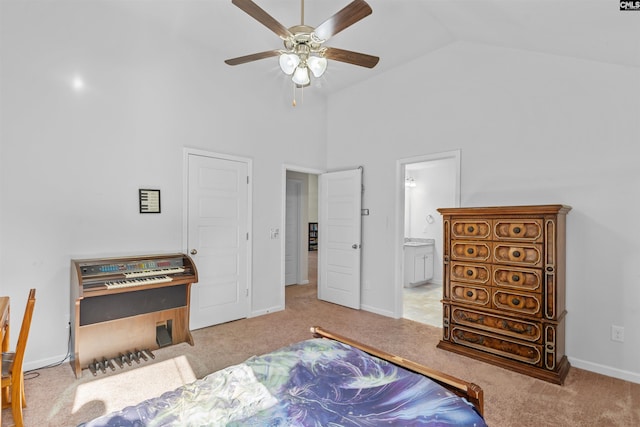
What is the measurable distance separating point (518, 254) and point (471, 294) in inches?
23.3

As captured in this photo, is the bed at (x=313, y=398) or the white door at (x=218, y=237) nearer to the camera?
the bed at (x=313, y=398)

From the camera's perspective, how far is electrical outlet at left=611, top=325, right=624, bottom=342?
2.79 metres

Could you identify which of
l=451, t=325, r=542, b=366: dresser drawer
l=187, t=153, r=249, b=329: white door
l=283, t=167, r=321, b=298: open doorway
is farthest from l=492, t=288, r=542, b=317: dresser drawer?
l=283, t=167, r=321, b=298: open doorway

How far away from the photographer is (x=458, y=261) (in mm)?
3305

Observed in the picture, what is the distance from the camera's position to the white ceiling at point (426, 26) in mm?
2215

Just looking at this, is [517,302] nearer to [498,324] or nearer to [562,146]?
[498,324]

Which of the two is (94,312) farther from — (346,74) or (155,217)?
(346,74)

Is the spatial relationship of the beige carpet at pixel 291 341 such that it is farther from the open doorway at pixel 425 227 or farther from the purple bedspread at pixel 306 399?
the open doorway at pixel 425 227

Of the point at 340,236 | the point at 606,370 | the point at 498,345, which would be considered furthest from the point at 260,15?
the point at 606,370

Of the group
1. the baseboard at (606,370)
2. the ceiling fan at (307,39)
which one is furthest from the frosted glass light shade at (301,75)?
the baseboard at (606,370)

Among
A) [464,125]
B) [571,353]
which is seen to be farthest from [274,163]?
[571,353]

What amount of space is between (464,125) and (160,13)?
3481 mm

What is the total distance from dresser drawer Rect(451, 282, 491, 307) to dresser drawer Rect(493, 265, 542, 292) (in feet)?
0.47

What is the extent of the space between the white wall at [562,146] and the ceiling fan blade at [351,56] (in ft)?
5.95
